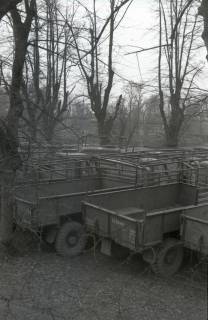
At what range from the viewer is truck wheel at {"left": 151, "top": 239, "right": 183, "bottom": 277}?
7082mm

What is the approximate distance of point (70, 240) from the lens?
851cm

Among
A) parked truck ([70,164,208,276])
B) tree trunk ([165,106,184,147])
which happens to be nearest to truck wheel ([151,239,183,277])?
parked truck ([70,164,208,276])

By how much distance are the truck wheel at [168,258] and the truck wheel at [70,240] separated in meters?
1.83

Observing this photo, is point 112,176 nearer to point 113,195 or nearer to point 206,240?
point 113,195

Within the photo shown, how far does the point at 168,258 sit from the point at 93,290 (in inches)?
66.3

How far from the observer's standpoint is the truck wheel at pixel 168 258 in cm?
708

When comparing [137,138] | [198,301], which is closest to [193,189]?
[198,301]

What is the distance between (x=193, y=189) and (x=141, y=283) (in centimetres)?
400

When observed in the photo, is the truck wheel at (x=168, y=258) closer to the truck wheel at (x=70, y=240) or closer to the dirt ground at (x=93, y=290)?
the dirt ground at (x=93, y=290)

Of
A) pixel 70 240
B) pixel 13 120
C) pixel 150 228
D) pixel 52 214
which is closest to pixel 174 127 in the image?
pixel 70 240

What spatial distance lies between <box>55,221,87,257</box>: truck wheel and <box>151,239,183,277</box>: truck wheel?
5.99 ft

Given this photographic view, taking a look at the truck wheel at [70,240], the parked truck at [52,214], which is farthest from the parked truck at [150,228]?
the truck wheel at [70,240]

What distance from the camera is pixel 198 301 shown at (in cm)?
605

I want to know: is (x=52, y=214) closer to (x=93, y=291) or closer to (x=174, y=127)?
(x=93, y=291)
